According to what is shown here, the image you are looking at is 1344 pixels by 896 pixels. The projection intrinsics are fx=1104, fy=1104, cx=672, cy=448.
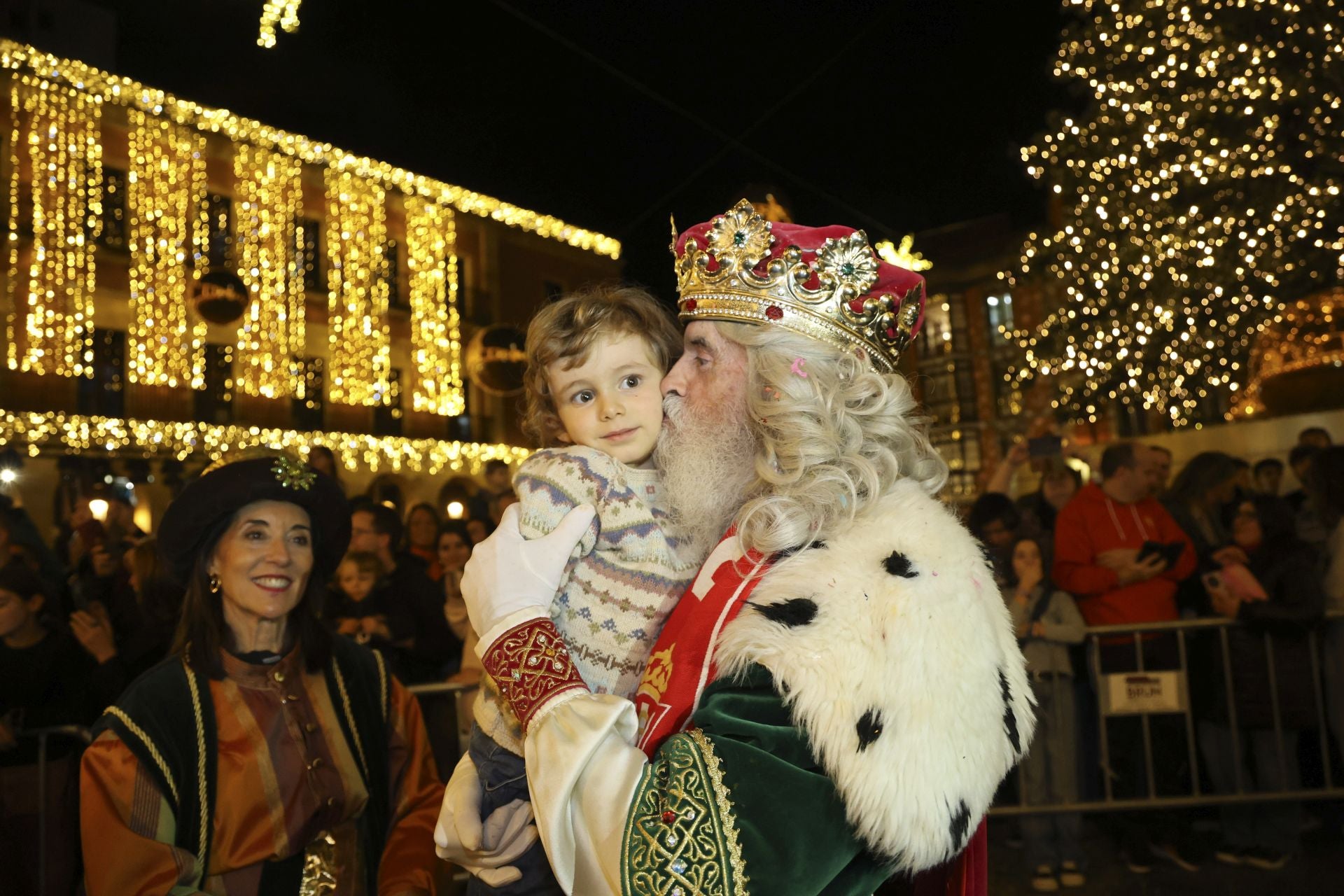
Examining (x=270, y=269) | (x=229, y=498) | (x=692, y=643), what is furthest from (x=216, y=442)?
(x=692, y=643)

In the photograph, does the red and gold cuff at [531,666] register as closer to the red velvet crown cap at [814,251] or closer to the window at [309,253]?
the red velvet crown cap at [814,251]

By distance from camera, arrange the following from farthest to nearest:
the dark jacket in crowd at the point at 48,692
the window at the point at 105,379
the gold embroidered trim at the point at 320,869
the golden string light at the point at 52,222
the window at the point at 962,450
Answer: the window at the point at 962,450, the window at the point at 105,379, the golden string light at the point at 52,222, the dark jacket in crowd at the point at 48,692, the gold embroidered trim at the point at 320,869

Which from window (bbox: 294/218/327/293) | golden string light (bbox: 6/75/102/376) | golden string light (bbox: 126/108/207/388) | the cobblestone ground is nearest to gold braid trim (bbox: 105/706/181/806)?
the cobblestone ground

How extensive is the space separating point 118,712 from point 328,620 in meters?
2.76

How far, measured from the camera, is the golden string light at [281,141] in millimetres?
6527

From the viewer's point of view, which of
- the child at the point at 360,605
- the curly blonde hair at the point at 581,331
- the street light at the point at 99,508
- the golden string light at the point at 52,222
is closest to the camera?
the curly blonde hair at the point at 581,331

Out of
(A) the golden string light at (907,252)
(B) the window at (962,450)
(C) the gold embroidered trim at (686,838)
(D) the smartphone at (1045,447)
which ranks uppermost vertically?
(A) the golden string light at (907,252)

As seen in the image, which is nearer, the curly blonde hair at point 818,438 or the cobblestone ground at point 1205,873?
the curly blonde hair at point 818,438

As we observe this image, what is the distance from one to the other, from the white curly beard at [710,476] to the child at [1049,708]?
3764 mm

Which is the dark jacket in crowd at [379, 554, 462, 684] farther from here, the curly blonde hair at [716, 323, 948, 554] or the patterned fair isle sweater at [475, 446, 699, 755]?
the curly blonde hair at [716, 323, 948, 554]

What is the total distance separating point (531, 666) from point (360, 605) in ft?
13.0

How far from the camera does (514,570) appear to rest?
6.34ft

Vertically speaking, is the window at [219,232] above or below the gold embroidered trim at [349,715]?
above

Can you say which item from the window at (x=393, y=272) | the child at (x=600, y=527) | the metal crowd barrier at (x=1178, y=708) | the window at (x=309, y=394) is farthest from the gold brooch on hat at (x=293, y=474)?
the window at (x=393, y=272)
